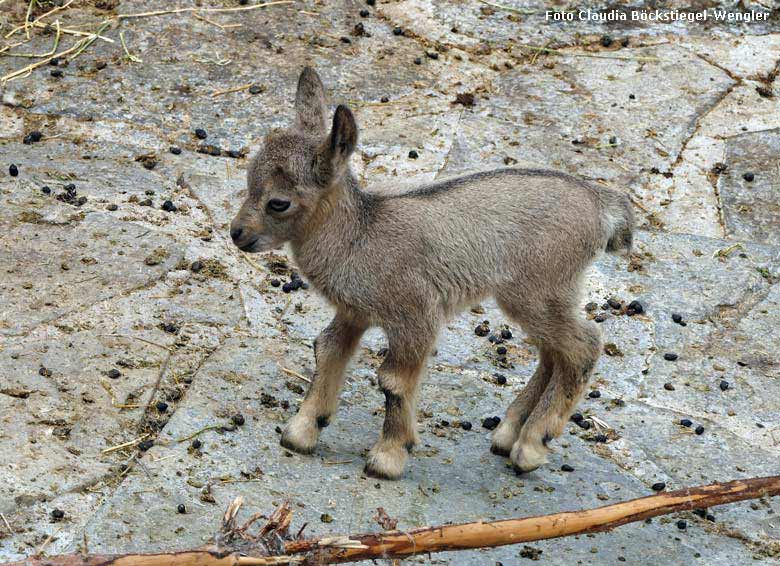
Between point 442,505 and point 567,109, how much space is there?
15.7 feet

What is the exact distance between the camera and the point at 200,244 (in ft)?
25.1

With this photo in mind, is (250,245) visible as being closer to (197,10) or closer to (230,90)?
(230,90)

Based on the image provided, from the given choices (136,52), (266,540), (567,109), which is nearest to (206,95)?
(136,52)

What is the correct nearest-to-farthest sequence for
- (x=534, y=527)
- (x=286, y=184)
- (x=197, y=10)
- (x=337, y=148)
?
(x=534, y=527)
(x=337, y=148)
(x=286, y=184)
(x=197, y=10)

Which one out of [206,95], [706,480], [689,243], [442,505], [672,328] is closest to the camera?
[442,505]

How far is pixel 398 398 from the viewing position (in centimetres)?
584

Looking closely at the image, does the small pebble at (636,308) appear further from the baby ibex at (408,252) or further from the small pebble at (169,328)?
the small pebble at (169,328)

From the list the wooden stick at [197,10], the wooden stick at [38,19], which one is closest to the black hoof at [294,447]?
the wooden stick at [197,10]

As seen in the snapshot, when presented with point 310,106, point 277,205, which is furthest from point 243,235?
point 310,106

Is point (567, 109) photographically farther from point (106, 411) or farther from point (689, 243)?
point (106, 411)

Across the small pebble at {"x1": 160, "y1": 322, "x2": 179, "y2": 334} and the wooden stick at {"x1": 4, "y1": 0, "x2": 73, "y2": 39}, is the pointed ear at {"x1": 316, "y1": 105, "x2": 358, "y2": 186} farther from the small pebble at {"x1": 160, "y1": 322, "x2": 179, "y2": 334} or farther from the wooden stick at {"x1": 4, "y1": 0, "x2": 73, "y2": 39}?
the wooden stick at {"x1": 4, "y1": 0, "x2": 73, "y2": 39}

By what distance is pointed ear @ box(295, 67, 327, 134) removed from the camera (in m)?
5.92

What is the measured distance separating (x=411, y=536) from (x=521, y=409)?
2120mm

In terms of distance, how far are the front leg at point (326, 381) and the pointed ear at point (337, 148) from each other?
0.81m
